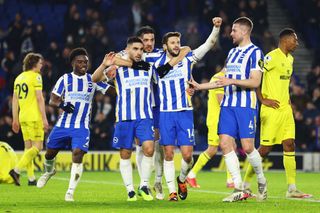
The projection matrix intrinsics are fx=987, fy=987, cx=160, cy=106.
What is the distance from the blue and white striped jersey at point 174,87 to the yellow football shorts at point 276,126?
130cm

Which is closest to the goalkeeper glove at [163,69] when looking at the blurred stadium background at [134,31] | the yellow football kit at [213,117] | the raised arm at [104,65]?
the raised arm at [104,65]

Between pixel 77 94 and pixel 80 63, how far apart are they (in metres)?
0.44

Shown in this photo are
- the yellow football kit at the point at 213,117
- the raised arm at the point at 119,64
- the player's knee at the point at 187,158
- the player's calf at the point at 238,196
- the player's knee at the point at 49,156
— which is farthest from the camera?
the yellow football kit at the point at 213,117

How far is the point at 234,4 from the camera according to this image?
90.4 feet

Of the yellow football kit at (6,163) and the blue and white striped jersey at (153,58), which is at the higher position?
the blue and white striped jersey at (153,58)

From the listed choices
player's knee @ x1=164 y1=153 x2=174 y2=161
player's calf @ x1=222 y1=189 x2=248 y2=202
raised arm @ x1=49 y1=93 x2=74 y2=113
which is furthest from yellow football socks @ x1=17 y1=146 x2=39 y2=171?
player's calf @ x1=222 y1=189 x2=248 y2=202

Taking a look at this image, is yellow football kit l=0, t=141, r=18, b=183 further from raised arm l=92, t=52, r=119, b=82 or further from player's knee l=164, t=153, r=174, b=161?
A: player's knee l=164, t=153, r=174, b=161

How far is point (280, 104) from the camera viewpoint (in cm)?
1402

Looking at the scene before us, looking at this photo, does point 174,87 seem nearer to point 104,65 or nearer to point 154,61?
point 154,61

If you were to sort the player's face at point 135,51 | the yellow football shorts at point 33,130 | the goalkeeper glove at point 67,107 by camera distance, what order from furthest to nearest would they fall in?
the yellow football shorts at point 33,130, the goalkeeper glove at point 67,107, the player's face at point 135,51

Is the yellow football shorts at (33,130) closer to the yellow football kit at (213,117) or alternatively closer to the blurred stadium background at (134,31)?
the yellow football kit at (213,117)

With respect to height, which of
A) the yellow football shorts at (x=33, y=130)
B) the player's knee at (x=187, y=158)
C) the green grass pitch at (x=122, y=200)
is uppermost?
the yellow football shorts at (x=33, y=130)

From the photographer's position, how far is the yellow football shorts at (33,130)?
1702 centimetres

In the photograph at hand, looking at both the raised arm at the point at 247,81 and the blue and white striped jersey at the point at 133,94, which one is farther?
the blue and white striped jersey at the point at 133,94
